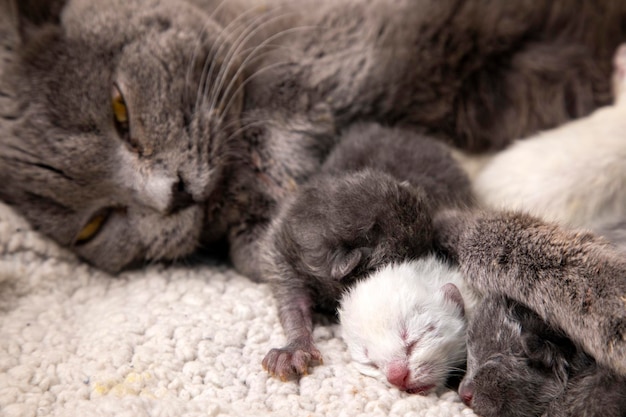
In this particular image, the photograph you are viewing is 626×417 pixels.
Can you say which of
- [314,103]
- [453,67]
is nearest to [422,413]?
[314,103]

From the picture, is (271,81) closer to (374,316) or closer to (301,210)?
(301,210)

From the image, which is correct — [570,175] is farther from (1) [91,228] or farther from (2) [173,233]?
(1) [91,228]

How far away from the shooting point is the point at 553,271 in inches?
37.9

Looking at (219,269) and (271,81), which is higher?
(271,81)

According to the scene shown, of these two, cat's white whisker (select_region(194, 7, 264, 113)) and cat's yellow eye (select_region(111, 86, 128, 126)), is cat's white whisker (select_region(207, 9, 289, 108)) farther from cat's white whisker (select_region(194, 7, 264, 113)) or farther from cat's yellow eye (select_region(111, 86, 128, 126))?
cat's yellow eye (select_region(111, 86, 128, 126))

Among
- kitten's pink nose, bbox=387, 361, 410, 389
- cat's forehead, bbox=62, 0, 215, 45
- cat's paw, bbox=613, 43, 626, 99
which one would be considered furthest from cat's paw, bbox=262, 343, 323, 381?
cat's paw, bbox=613, 43, 626, 99

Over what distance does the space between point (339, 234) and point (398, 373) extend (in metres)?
0.27

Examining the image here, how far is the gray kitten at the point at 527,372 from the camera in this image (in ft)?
2.91

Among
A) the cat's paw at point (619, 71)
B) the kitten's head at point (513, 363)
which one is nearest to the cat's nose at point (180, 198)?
the kitten's head at point (513, 363)

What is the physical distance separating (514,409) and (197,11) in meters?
1.16

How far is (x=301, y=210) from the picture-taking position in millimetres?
1198

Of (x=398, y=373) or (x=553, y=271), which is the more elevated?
(x=553, y=271)

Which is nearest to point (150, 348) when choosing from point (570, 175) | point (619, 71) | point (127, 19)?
point (127, 19)

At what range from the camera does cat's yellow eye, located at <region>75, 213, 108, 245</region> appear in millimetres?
1459
